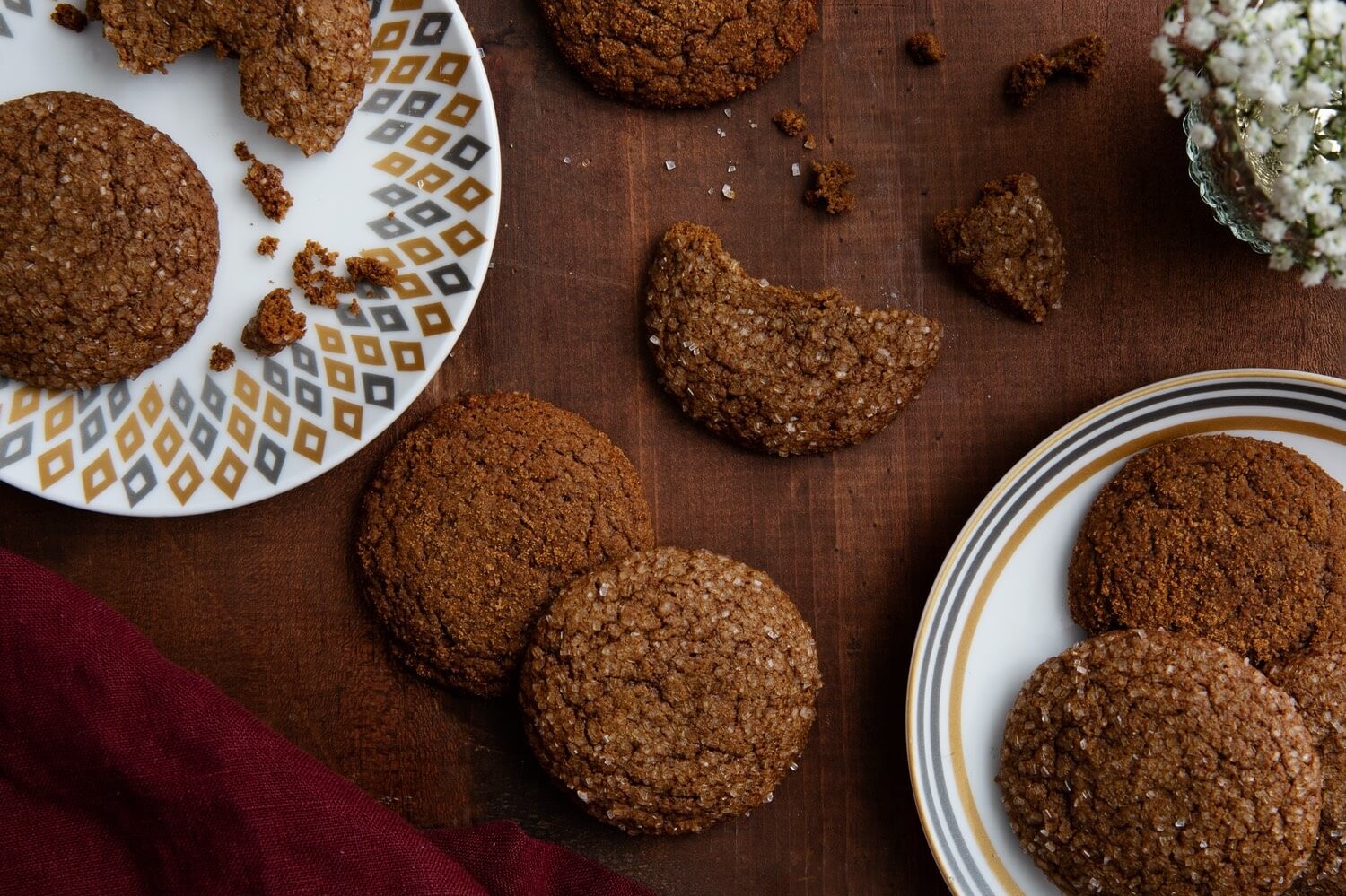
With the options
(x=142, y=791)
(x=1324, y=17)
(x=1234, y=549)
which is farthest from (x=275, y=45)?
(x=1234, y=549)

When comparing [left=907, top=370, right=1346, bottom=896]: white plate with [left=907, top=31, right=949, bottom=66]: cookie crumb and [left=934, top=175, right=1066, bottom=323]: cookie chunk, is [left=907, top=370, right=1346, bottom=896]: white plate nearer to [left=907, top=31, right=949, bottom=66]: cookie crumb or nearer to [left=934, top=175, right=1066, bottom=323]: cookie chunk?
[left=934, top=175, right=1066, bottom=323]: cookie chunk

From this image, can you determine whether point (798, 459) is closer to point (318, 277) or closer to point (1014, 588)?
point (1014, 588)

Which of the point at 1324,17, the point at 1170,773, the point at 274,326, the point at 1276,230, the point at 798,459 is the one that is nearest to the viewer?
the point at 1324,17

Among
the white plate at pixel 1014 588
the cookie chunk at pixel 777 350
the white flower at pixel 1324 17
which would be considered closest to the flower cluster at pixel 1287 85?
the white flower at pixel 1324 17

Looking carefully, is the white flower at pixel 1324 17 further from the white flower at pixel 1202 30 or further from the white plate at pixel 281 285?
the white plate at pixel 281 285

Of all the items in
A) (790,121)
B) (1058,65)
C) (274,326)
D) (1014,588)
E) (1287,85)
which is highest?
(1287,85)

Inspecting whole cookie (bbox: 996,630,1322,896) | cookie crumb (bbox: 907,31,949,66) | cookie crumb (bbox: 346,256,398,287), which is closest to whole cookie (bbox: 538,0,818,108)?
cookie crumb (bbox: 907,31,949,66)

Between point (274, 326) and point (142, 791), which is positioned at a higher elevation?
point (274, 326)
